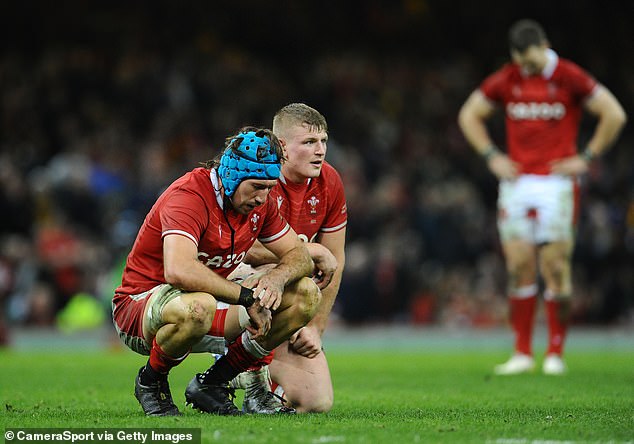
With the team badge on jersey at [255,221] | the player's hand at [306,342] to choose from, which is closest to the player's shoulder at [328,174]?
the team badge on jersey at [255,221]

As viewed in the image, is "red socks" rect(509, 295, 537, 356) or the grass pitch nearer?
the grass pitch

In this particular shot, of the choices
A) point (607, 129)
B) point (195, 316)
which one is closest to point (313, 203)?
point (195, 316)

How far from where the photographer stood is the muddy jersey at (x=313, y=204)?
7.34m

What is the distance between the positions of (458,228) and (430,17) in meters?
6.79

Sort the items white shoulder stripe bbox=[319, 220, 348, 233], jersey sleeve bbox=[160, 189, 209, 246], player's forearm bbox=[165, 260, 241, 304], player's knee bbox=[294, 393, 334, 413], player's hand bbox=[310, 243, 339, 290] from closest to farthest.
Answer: player's forearm bbox=[165, 260, 241, 304], jersey sleeve bbox=[160, 189, 209, 246], player's knee bbox=[294, 393, 334, 413], player's hand bbox=[310, 243, 339, 290], white shoulder stripe bbox=[319, 220, 348, 233]

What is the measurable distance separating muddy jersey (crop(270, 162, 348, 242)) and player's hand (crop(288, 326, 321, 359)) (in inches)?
32.2

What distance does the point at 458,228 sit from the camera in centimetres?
1873

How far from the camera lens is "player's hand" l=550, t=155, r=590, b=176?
10703 mm

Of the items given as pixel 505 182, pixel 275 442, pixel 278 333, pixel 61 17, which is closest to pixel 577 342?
pixel 505 182

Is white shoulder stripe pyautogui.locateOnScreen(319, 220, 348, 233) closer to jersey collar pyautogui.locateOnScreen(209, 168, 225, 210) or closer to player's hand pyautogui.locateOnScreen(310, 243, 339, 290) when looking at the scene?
player's hand pyautogui.locateOnScreen(310, 243, 339, 290)

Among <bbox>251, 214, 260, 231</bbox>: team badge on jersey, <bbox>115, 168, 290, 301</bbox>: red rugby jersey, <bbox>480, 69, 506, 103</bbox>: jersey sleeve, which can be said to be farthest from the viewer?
<bbox>480, 69, 506, 103</bbox>: jersey sleeve

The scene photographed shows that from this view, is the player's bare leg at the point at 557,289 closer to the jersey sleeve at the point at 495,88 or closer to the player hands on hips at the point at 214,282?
the jersey sleeve at the point at 495,88

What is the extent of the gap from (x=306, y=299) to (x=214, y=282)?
2.04 feet

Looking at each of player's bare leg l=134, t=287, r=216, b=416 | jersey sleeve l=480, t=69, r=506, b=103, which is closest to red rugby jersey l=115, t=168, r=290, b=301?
player's bare leg l=134, t=287, r=216, b=416
